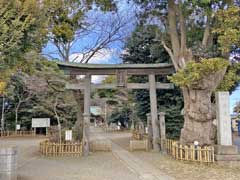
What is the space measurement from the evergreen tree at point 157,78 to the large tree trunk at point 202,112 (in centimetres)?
518

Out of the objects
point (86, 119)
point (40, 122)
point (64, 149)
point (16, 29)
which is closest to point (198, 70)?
point (16, 29)

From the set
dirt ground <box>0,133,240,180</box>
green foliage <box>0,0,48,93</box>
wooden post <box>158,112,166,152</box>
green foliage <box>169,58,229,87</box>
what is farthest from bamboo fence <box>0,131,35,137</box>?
green foliage <box>0,0,48,93</box>

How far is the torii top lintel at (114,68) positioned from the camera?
15055 millimetres

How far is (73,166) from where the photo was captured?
34.4ft

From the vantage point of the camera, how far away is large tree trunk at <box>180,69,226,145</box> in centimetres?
1164

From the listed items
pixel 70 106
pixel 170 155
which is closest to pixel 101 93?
pixel 70 106

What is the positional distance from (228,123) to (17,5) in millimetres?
8446

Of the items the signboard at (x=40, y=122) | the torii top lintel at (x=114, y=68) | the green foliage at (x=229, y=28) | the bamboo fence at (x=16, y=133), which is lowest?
the bamboo fence at (x=16, y=133)

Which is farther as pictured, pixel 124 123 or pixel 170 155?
pixel 124 123

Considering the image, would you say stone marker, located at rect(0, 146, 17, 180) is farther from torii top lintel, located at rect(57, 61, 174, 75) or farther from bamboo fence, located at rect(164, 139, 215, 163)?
torii top lintel, located at rect(57, 61, 174, 75)

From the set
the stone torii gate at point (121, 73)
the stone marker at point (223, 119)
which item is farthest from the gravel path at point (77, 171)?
the stone torii gate at point (121, 73)

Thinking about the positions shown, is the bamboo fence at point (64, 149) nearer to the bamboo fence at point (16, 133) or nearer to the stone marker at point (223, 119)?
the stone marker at point (223, 119)

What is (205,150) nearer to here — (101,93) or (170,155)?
(170,155)

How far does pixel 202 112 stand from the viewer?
1173 centimetres
